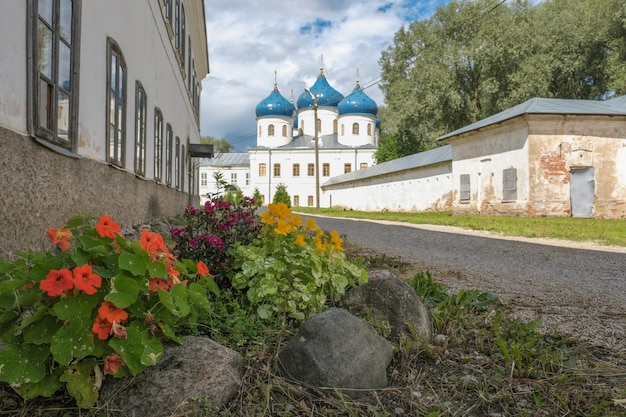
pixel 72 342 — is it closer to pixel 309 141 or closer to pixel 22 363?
pixel 22 363

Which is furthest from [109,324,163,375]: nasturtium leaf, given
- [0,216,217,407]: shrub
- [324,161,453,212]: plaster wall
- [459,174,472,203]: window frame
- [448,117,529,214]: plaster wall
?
[324,161,453,212]: plaster wall

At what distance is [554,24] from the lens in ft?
81.8

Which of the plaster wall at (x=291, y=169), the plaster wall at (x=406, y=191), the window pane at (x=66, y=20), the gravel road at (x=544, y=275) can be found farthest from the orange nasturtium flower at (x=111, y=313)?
the plaster wall at (x=291, y=169)

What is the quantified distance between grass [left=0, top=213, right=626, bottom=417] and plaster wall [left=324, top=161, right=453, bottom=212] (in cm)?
2038

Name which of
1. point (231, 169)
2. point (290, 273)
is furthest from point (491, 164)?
point (231, 169)

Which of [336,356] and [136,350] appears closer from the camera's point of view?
[136,350]

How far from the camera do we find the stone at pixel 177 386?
5.64 feet

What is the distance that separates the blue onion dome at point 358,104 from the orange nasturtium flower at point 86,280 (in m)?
50.6

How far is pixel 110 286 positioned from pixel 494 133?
19013 millimetres

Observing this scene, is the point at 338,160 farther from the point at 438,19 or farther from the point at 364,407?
the point at 364,407

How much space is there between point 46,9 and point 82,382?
3.05 m

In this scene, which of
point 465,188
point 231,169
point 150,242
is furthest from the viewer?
point 231,169

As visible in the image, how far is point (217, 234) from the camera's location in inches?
129

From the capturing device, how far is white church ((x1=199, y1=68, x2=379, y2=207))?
51250 mm
